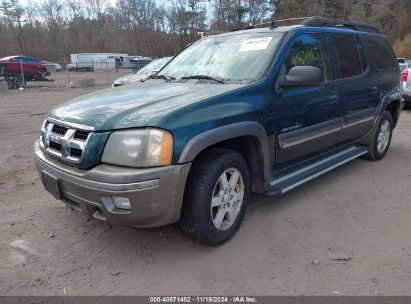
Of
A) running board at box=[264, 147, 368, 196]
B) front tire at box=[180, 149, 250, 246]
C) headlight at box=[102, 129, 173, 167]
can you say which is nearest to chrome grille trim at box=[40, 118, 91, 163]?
headlight at box=[102, 129, 173, 167]

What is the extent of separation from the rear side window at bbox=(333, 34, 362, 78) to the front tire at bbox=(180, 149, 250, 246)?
6.93 ft

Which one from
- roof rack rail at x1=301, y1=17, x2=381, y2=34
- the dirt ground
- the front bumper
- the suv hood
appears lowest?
the dirt ground

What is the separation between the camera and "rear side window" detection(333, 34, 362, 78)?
182 inches

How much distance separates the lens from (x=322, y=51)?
14.4ft

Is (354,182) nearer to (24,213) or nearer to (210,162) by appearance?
(210,162)

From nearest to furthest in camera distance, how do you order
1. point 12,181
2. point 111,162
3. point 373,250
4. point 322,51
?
point 111,162
point 373,250
point 322,51
point 12,181

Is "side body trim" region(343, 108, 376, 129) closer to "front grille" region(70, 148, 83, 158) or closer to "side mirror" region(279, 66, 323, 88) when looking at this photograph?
"side mirror" region(279, 66, 323, 88)

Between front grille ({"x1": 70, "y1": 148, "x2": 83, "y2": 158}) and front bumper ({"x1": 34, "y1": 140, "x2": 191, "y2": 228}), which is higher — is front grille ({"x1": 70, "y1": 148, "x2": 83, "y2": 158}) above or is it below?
above

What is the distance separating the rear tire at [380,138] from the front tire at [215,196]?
2948 millimetres

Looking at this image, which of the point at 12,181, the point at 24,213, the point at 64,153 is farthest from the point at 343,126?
the point at 12,181

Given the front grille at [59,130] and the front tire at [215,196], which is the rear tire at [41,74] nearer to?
the front grille at [59,130]

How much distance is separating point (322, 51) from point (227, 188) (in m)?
2.11

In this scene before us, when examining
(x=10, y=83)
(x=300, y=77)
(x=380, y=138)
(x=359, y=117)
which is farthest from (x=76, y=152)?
(x=10, y=83)

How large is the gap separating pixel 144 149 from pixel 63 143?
2.48ft
